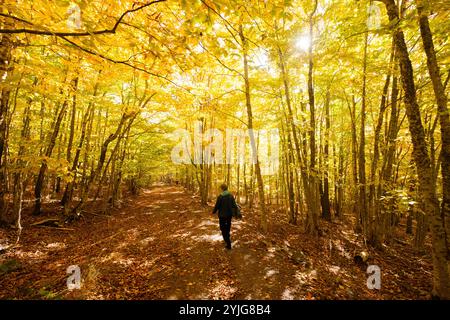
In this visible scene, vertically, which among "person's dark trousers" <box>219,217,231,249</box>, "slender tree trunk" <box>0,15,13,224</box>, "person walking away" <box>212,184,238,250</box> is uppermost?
"slender tree trunk" <box>0,15,13,224</box>

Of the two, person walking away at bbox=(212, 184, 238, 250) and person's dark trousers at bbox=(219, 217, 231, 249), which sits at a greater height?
person walking away at bbox=(212, 184, 238, 250)

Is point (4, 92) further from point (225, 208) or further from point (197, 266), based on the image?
point (197, 266)

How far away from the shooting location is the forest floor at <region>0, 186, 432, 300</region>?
211 inches

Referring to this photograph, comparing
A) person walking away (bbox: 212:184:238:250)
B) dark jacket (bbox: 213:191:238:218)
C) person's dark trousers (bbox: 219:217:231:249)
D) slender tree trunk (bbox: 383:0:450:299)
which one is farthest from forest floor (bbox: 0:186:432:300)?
slender tree trunk (bbox: 383:0:450:299)

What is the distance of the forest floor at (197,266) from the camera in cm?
536

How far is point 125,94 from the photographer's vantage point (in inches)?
603

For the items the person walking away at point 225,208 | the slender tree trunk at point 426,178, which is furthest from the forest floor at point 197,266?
the slender tree trunk at point 426,178

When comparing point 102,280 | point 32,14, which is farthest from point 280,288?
point 32,14

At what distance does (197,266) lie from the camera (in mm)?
6488

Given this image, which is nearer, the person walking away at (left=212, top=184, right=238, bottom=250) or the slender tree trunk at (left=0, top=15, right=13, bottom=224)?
the slender tree trunk at (left=0, top=15, right=13, bottom=224)

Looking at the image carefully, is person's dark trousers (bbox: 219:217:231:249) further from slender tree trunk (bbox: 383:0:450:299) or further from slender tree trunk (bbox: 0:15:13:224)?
slender tree trunk (bbox: 0:15:13:224)

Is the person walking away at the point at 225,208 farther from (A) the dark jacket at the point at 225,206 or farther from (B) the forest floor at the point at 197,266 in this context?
(B) the forest floor at the point at 197,266

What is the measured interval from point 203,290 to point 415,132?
6255 millimetres
